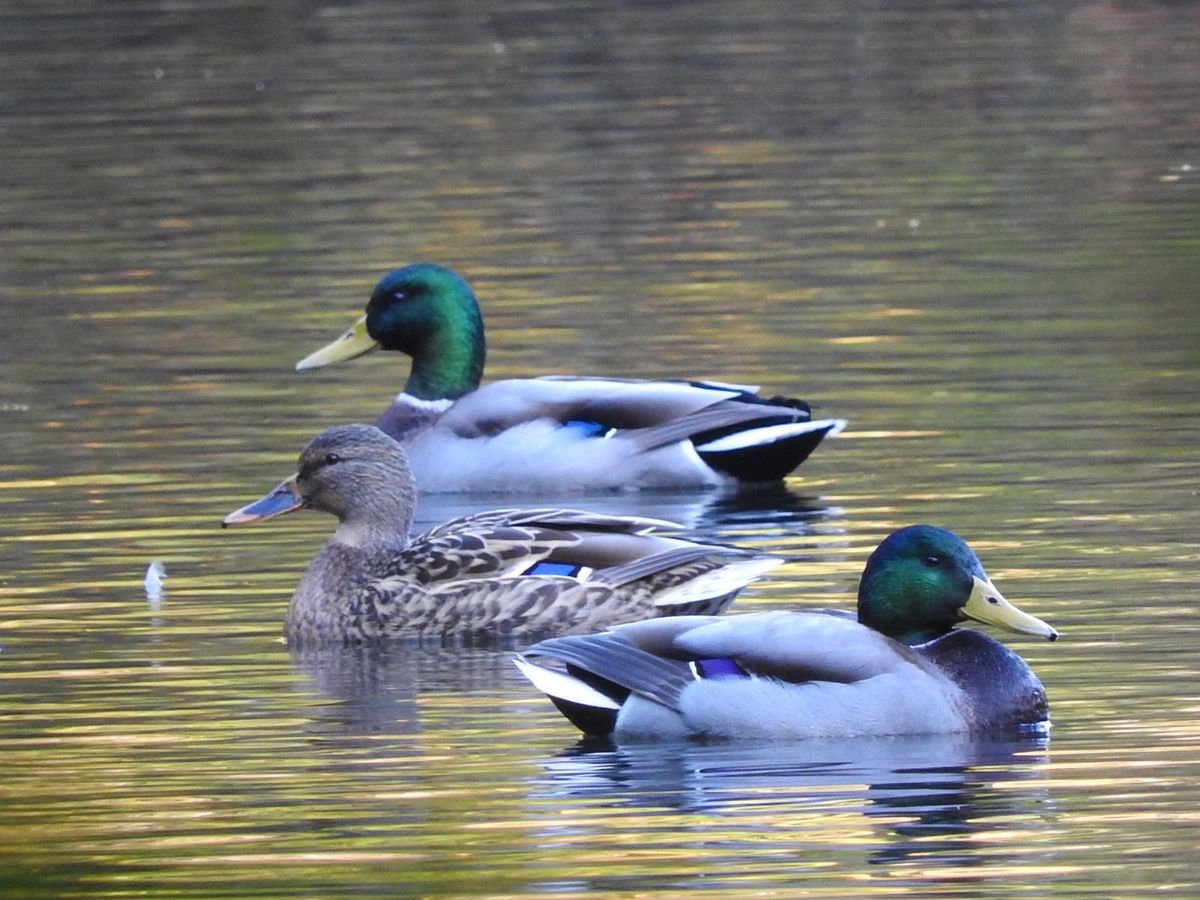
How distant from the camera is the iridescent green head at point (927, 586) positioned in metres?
9.22

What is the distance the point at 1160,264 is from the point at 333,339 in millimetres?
4715

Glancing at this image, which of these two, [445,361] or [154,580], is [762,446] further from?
[154,580]

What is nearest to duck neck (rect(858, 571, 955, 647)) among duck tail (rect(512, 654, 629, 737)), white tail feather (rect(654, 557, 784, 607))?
duck tail (rect(512, 654, 629, 737))

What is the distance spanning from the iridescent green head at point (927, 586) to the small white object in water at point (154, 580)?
3.23m

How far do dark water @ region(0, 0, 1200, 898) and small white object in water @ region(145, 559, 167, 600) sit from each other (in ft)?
A: 0.19

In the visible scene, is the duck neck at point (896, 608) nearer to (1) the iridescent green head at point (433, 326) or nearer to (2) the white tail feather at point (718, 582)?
(2) the white tail feather at point (718, 582)

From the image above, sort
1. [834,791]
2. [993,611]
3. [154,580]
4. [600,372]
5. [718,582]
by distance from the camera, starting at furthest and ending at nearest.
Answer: [600,372] → [154,580] → [718,582] → [993,611] → [834,791]

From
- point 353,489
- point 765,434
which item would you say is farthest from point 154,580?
point 765,434

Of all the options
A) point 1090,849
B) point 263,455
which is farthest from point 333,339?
point 1090,849

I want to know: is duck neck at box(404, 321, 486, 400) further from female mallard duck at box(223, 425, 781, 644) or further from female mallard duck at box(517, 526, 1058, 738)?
female mallard duck at box(517, 526, 1058, 738)

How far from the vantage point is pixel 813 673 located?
8867 millimetres

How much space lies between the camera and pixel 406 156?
80.4ft

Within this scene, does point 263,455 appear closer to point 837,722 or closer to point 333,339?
point 333,339

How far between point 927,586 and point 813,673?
0.55 meters
